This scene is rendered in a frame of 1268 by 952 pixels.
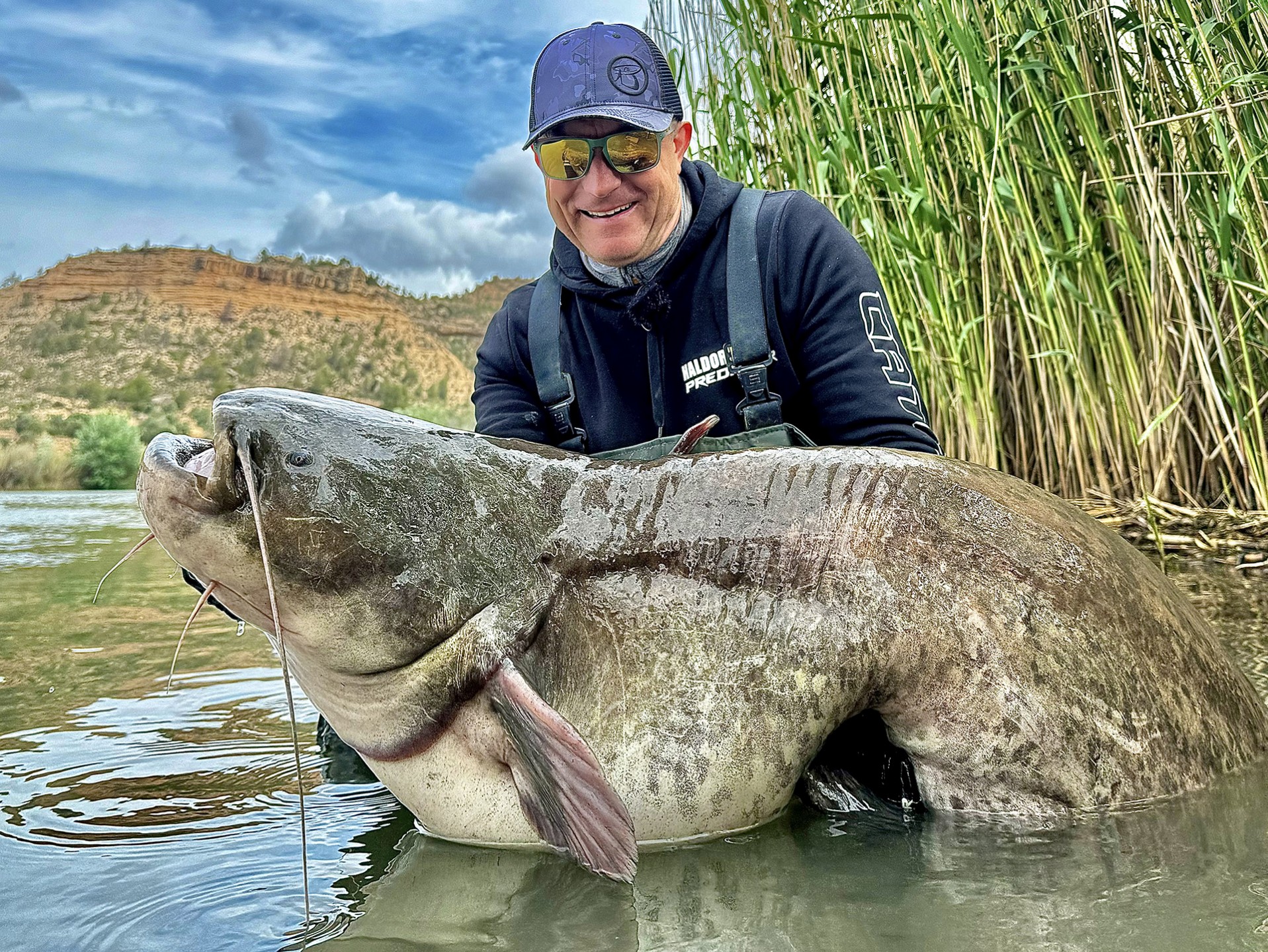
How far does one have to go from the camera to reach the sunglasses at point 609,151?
2.89 meters

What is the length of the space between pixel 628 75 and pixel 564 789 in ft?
6.28

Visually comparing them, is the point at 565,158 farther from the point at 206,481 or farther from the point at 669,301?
the point at 206,481

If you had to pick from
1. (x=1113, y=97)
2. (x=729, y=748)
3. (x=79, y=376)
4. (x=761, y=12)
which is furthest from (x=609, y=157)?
(x=79, y=376)

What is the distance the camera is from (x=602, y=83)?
284cm

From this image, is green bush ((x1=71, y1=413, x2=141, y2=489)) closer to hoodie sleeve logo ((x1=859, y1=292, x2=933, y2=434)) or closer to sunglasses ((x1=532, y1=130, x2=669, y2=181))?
sunglasses ((x1=532, y1=130, x2=669, y2=181))

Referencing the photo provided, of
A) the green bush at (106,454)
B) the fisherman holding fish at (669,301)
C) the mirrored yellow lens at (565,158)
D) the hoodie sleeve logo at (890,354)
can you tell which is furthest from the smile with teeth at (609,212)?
the green bush at (106,454)

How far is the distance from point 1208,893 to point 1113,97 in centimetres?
405

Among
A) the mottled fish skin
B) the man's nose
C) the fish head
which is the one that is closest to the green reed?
the man's nose

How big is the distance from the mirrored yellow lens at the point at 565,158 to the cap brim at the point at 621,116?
0.17ft

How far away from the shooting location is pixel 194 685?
3322mm

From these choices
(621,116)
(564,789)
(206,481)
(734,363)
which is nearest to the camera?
(564,789)

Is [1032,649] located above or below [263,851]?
above

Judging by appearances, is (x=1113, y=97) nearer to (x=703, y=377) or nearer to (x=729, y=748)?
(x=703, y=377)

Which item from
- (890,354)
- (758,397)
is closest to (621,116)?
(758,397)
